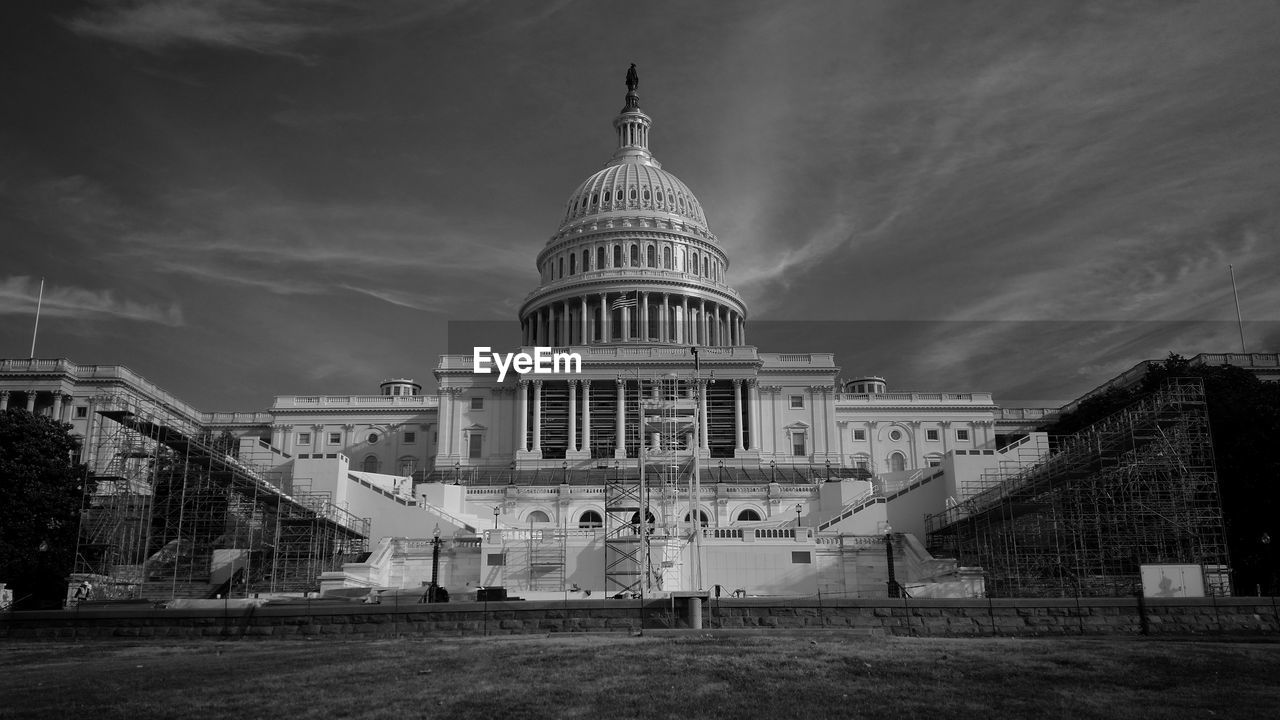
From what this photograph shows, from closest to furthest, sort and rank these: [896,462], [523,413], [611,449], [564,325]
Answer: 1. [611,449]
2. [523,413]
3. [896,462]
4. [564,325]

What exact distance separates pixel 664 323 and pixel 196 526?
218 feet

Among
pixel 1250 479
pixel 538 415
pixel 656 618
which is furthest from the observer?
pixel 538 415

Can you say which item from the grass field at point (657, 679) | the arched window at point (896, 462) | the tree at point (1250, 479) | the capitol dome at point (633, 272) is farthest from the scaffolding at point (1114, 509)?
the capitol dome at point (633, 272)

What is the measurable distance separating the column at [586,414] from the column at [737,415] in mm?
12979

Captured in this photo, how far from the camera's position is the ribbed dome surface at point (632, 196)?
129m

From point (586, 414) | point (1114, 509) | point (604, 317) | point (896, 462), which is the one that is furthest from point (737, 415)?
point (1114, 509)

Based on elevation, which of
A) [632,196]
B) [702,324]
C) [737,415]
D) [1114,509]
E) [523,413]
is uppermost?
[632,196]

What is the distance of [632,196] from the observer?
13012cm

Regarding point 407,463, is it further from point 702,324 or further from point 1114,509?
point 1114,509

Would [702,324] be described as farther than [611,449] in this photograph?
Yes

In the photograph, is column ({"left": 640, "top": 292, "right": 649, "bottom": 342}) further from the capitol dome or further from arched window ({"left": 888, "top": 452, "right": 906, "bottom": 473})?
arched window ({"left": 888, "top": 452, "right": 906, "bottom": 473})

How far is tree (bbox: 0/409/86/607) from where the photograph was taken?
54.1 meters

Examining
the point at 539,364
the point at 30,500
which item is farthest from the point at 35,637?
the point at 539,364

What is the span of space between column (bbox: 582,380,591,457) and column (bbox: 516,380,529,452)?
5.23m
